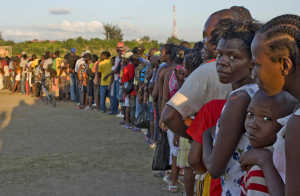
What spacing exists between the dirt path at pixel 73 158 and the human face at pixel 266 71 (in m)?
3.11

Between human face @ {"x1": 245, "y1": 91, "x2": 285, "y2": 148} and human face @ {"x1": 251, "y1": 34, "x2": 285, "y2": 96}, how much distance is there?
13 centimetres

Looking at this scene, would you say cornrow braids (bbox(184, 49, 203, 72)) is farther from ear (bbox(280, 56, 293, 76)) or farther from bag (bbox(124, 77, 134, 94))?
bag (bbox(124, 77, 134, 94))

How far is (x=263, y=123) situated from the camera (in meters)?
1.34

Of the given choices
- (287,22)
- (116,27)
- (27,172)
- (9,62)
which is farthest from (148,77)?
(116,27)

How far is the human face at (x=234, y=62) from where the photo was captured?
5.65 feet

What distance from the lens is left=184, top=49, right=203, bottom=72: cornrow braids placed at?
311 cm

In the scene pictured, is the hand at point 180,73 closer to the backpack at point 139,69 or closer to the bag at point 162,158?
the bag at point 162,158

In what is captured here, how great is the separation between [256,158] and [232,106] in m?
0.30

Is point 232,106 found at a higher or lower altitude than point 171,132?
higher

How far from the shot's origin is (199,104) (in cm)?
211

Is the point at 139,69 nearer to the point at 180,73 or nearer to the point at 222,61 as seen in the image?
the point at 180,73

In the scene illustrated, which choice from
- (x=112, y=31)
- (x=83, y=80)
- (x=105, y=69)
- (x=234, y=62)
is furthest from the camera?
(x=112, y=31)

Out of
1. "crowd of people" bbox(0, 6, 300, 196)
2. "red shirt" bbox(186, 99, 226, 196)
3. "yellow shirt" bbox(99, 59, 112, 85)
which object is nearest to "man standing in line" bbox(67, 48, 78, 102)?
"yellow shirt" bbox(99, 59, 112, 85)

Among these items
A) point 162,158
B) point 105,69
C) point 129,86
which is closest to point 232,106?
point 162,158
